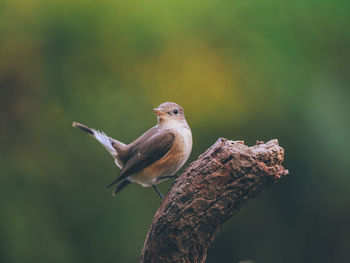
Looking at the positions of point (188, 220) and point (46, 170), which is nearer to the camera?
point (188, 220)

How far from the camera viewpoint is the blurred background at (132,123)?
557cm

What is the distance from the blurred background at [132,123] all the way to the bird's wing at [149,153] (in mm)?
1796

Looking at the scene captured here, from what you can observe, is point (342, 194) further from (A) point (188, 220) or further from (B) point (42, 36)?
(B) point (42, 36)

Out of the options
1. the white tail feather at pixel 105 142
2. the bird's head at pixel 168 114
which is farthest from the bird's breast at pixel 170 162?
the white tail feather at pixel 105 142

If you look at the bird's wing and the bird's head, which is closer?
the bird's wing

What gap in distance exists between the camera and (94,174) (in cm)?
565

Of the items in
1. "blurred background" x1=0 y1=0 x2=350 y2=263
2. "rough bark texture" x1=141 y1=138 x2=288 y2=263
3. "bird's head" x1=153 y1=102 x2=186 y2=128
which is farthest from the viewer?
"blurred background" x1=0 y1=0 x2=350 y2=263

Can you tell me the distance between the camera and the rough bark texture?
2.87 m

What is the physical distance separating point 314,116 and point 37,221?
3.65 metres

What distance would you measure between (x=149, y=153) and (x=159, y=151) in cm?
8

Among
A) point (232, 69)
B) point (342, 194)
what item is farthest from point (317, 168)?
point (232, 69)

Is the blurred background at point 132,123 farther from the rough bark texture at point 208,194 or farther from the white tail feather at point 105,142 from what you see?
the rough bark texture at point 208,194

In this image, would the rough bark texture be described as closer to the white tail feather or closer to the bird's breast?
the bird's breast

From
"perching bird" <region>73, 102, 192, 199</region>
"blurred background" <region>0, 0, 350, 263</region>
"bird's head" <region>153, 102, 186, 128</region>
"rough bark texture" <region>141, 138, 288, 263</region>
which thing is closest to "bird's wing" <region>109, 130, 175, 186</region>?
"perching bird" <region>73, 102, 192, 199</region>
